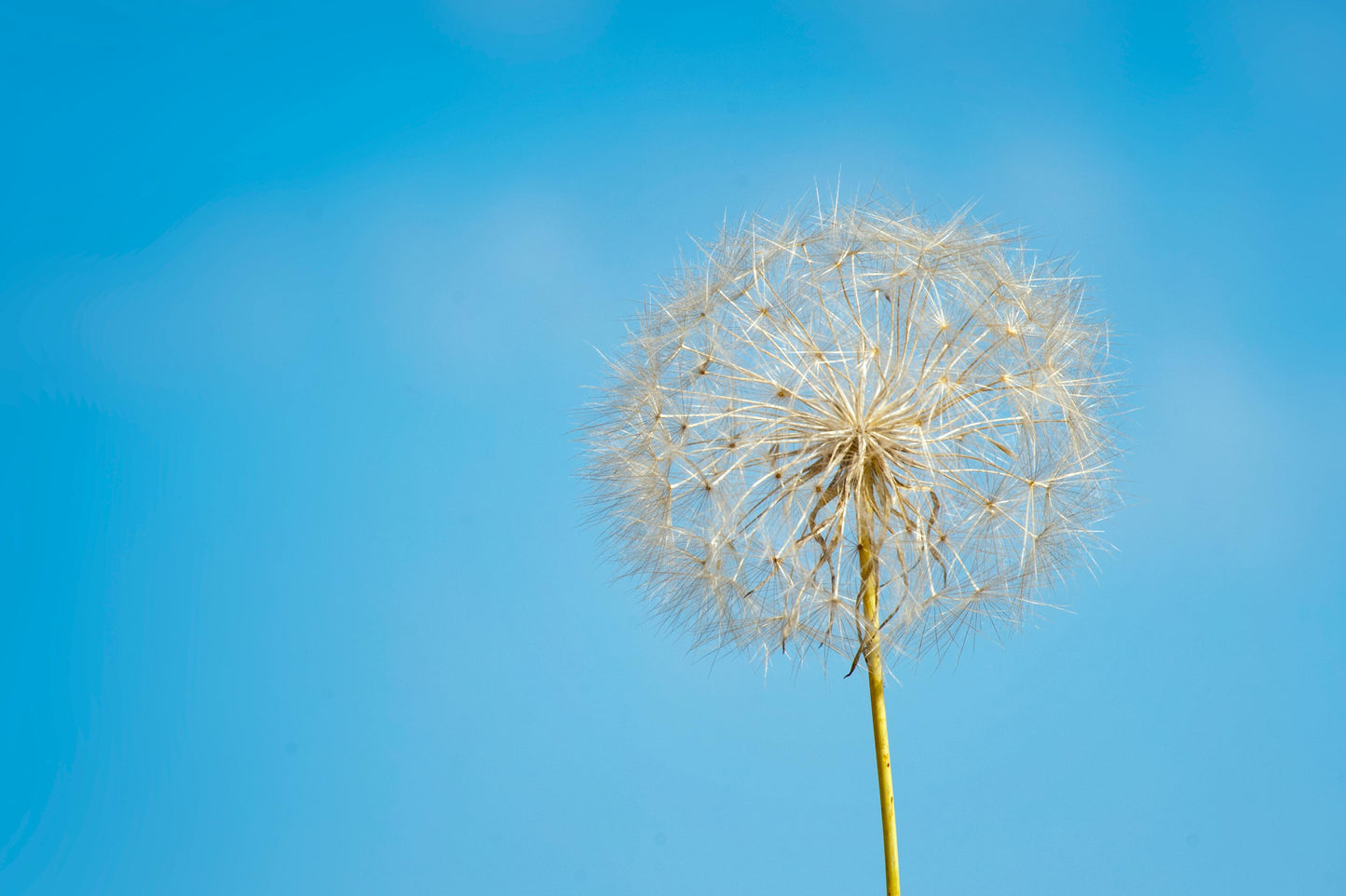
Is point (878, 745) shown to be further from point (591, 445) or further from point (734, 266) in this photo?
point (734, 266)

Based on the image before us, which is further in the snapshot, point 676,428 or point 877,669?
point 676,428

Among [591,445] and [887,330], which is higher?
[887,330]

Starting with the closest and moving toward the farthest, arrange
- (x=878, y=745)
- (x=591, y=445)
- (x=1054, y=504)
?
(x=878, y=745) → (x=1054, y=504) → (x=591, y=445)

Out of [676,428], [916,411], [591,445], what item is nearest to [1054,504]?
[916,411]

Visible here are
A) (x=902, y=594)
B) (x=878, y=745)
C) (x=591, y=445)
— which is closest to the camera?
(x=878, y=745)

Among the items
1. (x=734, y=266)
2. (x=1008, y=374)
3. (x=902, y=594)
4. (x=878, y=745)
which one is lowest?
(x=878, y=745)
